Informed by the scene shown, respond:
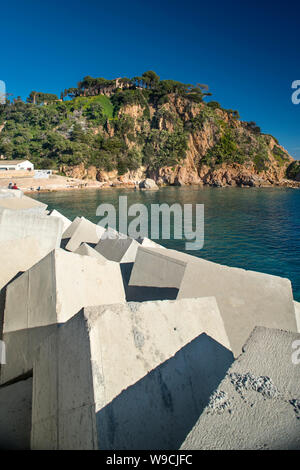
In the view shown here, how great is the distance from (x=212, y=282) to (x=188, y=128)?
84.3 m

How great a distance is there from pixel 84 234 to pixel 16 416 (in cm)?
649

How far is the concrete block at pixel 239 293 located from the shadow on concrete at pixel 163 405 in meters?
1.18

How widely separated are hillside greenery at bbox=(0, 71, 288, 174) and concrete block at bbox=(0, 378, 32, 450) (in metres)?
63.5

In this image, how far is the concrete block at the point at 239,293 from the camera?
340 cm

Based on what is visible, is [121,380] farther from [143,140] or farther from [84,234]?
[143,140]

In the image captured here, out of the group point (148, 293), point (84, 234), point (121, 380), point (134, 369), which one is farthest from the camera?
point (84, 234)

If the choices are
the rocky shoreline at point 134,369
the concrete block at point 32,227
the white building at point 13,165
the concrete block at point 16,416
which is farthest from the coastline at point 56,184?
the concrete block at point 16,416

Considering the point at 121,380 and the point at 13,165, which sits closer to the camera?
the point at 121,380

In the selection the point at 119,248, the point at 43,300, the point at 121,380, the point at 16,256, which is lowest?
the point at 119,248

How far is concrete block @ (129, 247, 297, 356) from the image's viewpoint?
340 cm

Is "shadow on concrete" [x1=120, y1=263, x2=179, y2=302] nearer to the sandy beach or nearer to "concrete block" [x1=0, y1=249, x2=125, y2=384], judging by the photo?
"concrete block" [x1=0, y1=249, x2=125, y2=384]

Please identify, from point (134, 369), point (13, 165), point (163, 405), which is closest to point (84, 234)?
point (134, 369)

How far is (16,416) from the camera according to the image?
2141 mm
